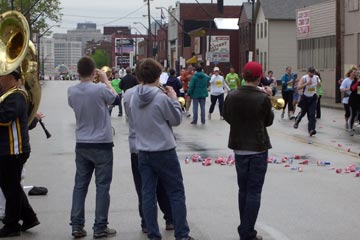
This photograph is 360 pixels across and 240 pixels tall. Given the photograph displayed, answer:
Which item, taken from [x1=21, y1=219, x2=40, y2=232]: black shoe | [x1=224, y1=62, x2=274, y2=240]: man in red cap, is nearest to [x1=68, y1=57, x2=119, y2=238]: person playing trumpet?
[x1=21, y1=219, x2=40, y2=232]: black shoe

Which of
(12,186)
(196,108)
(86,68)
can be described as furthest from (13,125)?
(196,108)

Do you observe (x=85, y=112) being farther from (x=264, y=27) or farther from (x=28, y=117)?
(x=264, y=27)

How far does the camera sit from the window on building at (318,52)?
4256cm

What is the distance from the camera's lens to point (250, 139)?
7.23 meters

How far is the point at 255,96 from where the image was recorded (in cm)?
723

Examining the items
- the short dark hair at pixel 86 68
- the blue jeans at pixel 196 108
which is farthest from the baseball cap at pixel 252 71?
the blue jeans at pixel 196 108

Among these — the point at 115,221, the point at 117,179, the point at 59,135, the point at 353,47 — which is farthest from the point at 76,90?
the point at 353,47

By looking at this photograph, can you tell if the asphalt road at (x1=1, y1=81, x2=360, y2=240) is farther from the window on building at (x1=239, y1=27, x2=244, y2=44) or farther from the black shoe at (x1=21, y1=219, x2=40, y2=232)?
the window on building at (x1=239, y1=27, x2=244, y2=44)

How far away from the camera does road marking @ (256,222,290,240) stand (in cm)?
765

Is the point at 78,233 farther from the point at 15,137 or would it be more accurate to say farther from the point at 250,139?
the point at 250,139

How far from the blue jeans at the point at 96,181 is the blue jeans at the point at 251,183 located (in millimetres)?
1332

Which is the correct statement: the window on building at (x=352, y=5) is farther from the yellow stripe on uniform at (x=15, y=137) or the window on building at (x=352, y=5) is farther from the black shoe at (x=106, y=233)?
the yellow stripe on uniform at (x=15, y=137)

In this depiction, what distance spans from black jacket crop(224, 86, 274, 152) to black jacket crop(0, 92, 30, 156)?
2.06m

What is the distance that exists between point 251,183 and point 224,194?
2.97m
